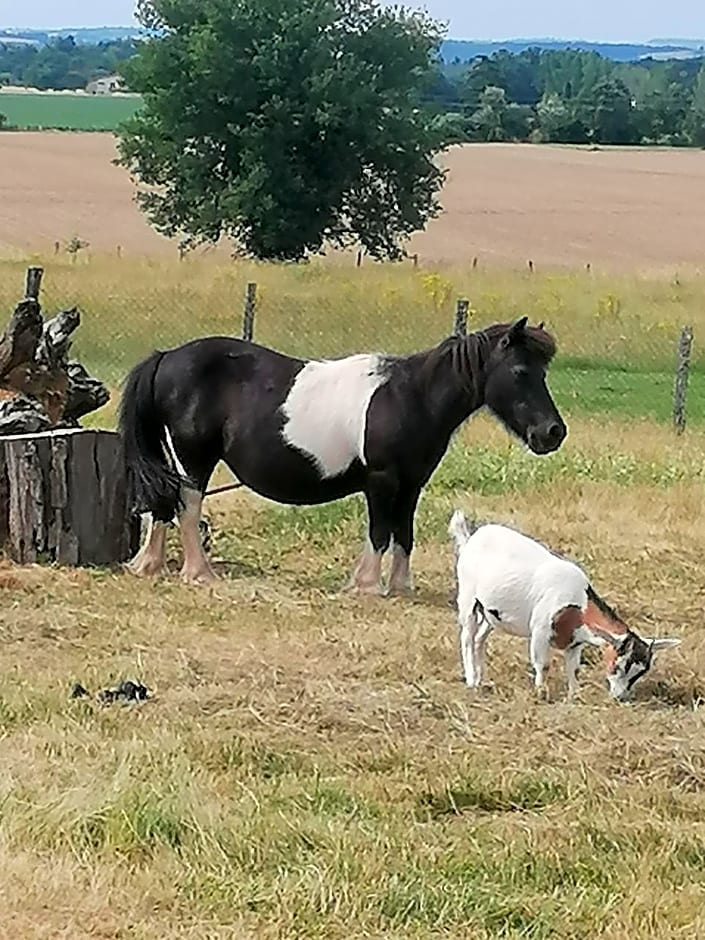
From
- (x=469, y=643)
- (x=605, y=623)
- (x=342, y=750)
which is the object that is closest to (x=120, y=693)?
(x=342, y=750)

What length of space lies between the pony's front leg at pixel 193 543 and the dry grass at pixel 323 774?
19 centimetres

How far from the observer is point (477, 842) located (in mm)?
5293

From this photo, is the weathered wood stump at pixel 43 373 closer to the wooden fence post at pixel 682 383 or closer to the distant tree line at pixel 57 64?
the wooden fence post at pixel 682 383

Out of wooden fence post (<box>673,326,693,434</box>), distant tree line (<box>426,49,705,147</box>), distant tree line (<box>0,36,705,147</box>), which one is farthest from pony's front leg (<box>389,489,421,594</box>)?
distant tree line (<box>426,49,705,147</box>)

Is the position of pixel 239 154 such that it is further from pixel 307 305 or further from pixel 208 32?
pixel 307 305

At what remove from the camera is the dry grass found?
476cm

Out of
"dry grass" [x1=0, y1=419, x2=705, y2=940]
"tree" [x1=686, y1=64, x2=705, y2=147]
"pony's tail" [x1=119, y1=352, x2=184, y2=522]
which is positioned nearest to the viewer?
"dry grass" [x1=0, y1=419, x2=705, y2=940]

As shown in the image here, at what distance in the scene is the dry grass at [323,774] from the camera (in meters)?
4.76

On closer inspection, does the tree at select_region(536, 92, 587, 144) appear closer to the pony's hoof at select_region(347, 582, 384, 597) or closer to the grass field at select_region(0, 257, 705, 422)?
the grass field at select_region(0, 257, 705, 422)

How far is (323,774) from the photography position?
5945mm

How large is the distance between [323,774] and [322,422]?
3853mm

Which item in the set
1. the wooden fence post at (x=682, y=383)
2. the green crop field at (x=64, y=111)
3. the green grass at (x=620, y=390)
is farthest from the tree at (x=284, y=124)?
the green crop field at (x=64, y=111)

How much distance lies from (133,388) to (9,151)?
60.1 m

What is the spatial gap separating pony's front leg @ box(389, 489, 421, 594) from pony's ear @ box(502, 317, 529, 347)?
1050 millimetres
